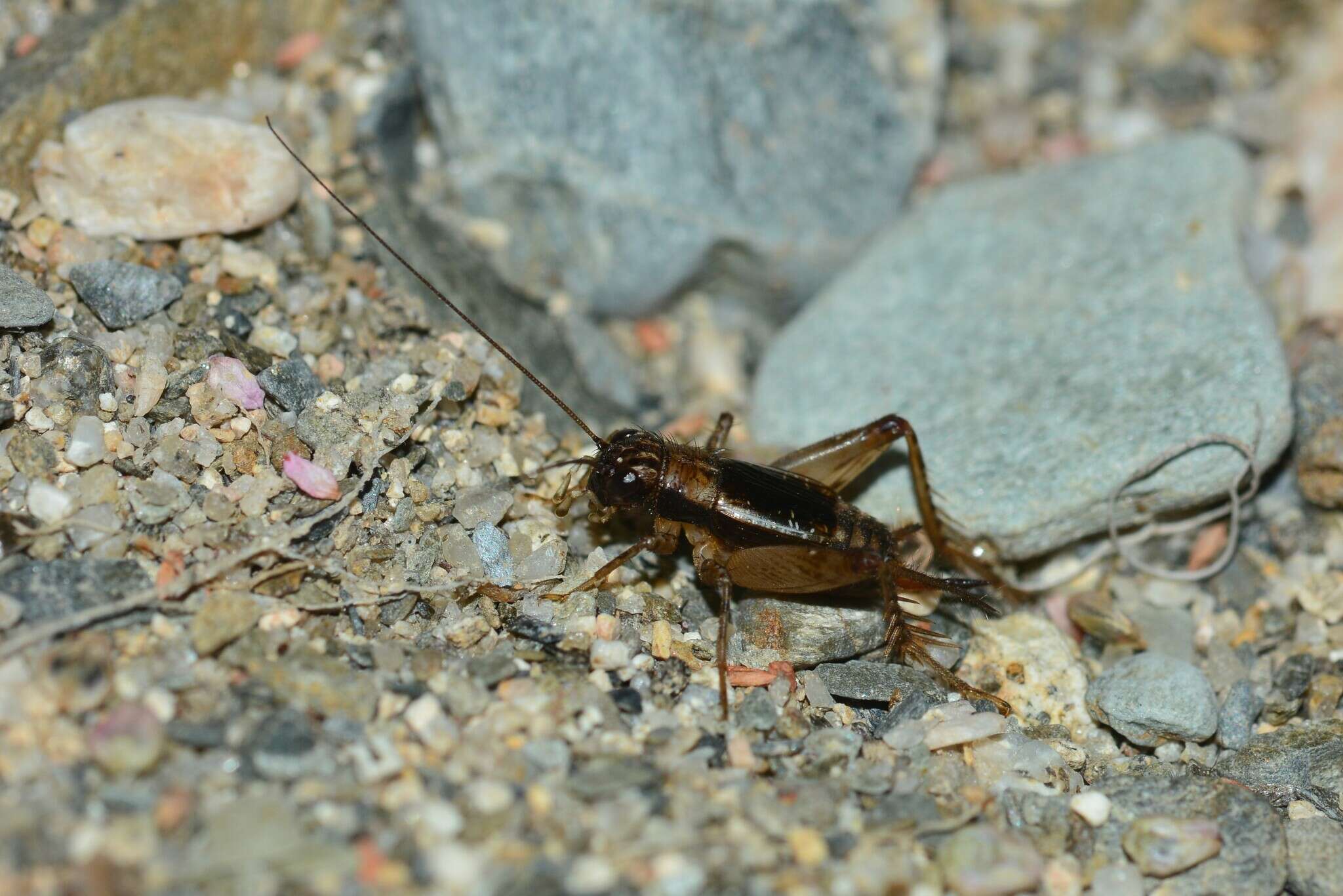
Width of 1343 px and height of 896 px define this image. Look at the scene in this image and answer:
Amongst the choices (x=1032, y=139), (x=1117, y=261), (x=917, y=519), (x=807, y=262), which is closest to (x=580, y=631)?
(x=917, y=519)

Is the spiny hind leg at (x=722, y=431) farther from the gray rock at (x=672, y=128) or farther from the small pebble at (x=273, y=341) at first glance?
the small pebble at (x=273, y=341)

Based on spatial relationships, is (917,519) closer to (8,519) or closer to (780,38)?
(780,38)

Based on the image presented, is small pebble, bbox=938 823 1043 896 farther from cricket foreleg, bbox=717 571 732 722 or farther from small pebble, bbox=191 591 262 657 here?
small pebble, bbox=191 591 262 657

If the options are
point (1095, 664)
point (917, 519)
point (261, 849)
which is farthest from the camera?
point (917, 519)

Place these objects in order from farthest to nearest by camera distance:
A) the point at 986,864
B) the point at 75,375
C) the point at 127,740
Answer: the point at 75,375
the point at 986,864
the point at 127,740

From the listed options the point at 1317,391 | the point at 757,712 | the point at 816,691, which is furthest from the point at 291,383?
the point at 1317,391

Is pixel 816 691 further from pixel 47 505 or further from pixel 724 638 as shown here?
pixel 47 505
